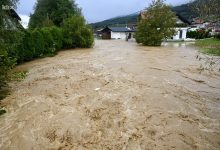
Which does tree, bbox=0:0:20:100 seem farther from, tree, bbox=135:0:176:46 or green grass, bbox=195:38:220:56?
tree, bbox=135:0:176:46

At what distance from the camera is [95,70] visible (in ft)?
57.5

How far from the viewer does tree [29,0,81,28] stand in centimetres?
5038

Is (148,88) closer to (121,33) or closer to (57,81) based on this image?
(57,81)

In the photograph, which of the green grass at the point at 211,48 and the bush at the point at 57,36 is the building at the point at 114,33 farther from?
the bush at the point at 57,36

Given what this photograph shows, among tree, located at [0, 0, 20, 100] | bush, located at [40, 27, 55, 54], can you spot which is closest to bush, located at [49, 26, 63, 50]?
bush, located at [40, 27, 55, 54]

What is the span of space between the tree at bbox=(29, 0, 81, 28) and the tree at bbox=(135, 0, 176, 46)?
49.7ft

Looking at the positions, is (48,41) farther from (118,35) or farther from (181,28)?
(118,35)

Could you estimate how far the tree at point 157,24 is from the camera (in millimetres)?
38719

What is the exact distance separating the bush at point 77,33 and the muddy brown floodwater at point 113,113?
18925 millimetres

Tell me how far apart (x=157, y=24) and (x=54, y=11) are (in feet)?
67.9

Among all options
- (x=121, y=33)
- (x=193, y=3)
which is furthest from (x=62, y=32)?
(x=121, y=33)

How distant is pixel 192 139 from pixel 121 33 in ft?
225

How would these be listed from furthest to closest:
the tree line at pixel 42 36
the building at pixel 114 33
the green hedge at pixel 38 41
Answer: the building at pixel 114 33
the tree line at pixel 42 36
the green hedge at pixel 38 41

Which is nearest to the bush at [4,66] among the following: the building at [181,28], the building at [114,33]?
the building at [181,28]
